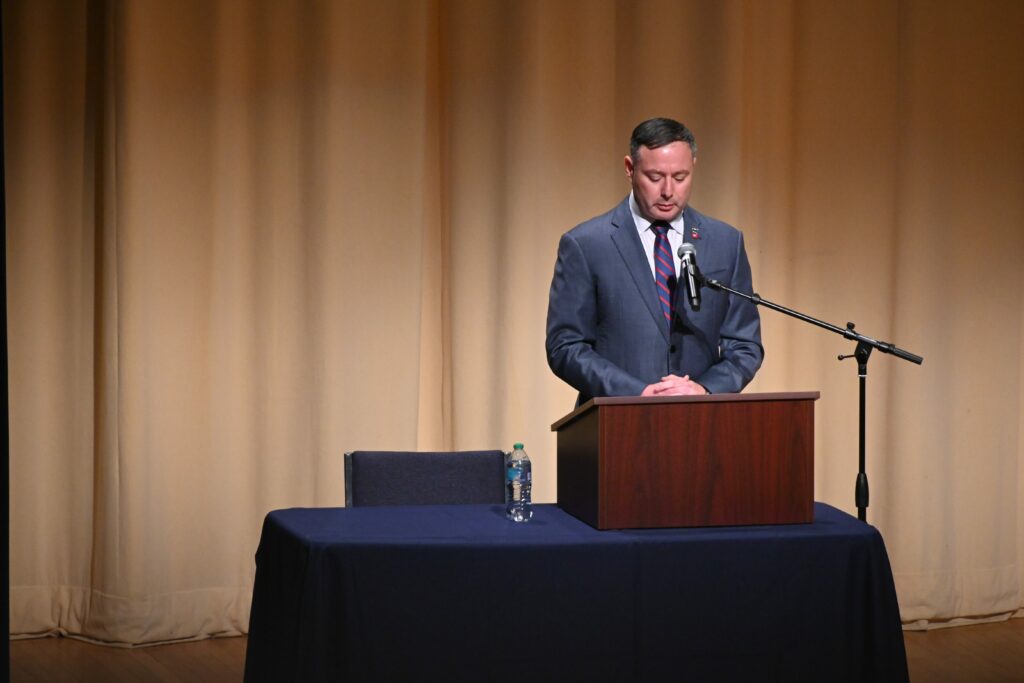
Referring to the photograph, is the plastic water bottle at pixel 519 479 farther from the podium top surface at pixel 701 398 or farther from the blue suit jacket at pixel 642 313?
the podium top surface at pixel 701 398

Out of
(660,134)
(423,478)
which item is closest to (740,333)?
(660,134)

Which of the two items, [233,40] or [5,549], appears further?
[233,40]

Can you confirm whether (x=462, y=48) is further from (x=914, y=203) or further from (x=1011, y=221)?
(x=1011, y=221)

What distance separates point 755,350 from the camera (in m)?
3.35

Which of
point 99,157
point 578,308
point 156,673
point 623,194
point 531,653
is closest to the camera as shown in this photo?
point 531,653

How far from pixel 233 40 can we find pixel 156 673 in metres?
2.47

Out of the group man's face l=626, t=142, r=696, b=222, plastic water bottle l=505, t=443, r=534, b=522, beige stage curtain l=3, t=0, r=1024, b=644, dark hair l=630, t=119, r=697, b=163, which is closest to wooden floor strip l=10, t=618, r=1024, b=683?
beige stage curtain l=3, t=0, r=1024, b=644

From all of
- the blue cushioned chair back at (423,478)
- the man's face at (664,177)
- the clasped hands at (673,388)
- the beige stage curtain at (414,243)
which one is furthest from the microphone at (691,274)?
the beige stage curtain at (414,243)

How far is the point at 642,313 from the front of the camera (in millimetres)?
3305

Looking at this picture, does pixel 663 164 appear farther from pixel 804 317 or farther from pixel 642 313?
pixel 804 317

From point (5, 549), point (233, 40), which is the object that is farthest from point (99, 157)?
point (5, 549)

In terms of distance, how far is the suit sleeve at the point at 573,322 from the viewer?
3.19m

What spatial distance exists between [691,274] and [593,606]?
82 centimetres

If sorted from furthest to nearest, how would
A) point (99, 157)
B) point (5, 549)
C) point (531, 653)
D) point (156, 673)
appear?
point (99, 157) < point (156, 673) < point (5, 549) < point (531, 653)
